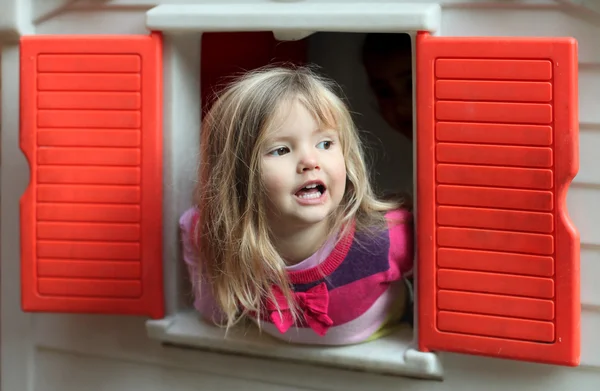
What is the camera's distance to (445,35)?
0.97 meters

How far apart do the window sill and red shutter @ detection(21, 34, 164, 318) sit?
1.6 inches

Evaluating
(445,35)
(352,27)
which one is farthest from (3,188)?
(445,35)

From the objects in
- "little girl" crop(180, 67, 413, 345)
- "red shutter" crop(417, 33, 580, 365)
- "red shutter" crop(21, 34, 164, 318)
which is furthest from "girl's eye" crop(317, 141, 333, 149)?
"red shutter" crop(21, 34, 164, 318)

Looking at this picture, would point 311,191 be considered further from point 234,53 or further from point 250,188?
point 234,53

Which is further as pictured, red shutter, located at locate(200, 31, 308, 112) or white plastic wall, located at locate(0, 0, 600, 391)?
red shutter, located at locate(200, 31, 308, 112)

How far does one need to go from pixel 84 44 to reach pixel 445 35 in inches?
20.0

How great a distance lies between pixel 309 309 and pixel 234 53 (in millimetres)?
459

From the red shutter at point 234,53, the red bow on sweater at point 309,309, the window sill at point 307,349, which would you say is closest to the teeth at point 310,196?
the red bow on sweater at point 309,309

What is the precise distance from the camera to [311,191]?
94cm

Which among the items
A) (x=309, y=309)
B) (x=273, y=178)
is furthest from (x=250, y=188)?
(x=309, y=309)

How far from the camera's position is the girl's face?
3.05ft

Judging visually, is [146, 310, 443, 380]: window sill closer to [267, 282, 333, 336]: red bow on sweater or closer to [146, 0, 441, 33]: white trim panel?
[267, 282, 333, 336]: red bow on sweater

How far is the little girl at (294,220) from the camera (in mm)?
937

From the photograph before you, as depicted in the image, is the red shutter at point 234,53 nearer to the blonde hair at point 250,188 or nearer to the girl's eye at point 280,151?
the blonde hair at point 250,188
